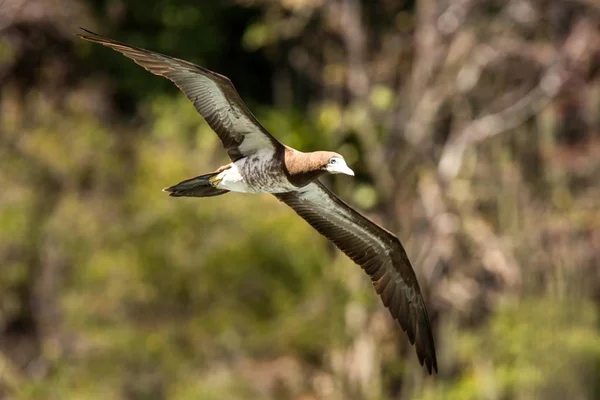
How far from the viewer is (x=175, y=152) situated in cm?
1570

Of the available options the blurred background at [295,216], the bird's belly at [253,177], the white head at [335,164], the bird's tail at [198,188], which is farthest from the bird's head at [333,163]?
the blurred background at [295,216]

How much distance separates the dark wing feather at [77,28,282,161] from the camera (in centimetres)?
714

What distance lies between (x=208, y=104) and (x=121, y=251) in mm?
7444

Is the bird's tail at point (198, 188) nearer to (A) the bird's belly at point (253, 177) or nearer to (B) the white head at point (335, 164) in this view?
(A) the bird's belly at point (253, 177)

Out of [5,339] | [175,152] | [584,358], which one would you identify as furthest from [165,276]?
[584,358]

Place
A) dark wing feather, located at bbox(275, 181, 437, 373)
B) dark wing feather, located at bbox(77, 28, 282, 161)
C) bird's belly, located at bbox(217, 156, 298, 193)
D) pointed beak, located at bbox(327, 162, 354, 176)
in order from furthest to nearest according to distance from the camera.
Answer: dark wing feather, located at bbox(275, 181, 437, 373)
bird's belly, located at bbox(217, 156, 298, 193)
pointed beak, located at bbox(327, 162, 354, 176)
dark wing feather, located at bbox(77, 28, 282, 161)

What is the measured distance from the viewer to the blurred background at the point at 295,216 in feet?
47.7

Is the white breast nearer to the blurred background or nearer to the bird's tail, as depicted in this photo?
the bird's tail

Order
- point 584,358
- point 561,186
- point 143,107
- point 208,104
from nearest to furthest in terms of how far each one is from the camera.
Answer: point 208,104 < point 584,358 < point 561,186 < point 143,107

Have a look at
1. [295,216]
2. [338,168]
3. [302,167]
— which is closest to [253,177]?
[302,167]

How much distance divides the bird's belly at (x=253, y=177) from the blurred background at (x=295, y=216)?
6596 millimetres

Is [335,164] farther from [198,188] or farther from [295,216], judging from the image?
[295,216]

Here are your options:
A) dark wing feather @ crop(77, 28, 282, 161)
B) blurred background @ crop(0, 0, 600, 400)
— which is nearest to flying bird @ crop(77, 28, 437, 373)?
dark wing feather @ crop(77, 28, 282, 161)

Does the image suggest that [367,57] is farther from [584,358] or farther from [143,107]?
[584,358]
